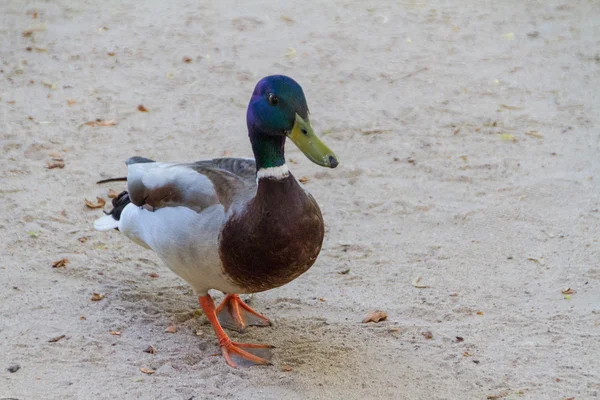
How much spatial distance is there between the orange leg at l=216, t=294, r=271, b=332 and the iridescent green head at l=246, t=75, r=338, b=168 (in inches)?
39.4

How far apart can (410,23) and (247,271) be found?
5272 millimetres

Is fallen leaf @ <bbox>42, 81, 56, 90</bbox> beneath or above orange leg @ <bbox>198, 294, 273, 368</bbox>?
above

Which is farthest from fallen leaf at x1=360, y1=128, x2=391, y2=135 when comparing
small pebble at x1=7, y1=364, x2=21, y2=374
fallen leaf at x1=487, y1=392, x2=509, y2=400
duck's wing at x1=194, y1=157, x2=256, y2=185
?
small pebble at x1=7, y1=364, x2=21, y2=374

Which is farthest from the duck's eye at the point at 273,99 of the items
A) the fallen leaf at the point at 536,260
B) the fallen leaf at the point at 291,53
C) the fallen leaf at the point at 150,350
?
the fallen leaf at the point at 291,53

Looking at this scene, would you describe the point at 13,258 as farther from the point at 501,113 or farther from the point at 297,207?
the point at 501,113

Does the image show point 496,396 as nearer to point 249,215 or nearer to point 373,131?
point 249,215

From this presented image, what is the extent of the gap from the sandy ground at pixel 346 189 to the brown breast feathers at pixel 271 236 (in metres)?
0.51

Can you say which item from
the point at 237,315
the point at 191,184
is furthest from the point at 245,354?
the point at 191,184

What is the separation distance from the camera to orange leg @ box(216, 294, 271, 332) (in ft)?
14.4

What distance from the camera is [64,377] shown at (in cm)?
373

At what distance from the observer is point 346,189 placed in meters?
5.63

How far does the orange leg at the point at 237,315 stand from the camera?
4.40 m

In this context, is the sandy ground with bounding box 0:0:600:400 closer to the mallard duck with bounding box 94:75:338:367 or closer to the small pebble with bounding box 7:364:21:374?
the small pebble with bounding box 7:364:21:374

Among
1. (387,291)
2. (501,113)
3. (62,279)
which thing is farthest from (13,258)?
(501,113)
